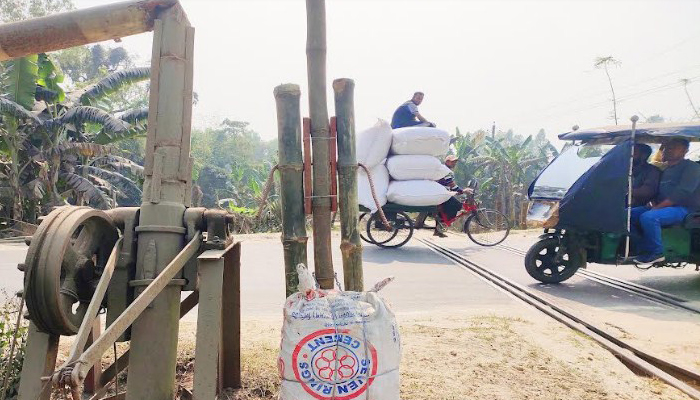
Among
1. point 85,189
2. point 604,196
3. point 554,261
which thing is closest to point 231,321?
point 554,261

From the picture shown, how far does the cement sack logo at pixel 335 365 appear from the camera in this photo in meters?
2.10

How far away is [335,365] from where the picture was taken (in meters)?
2.10

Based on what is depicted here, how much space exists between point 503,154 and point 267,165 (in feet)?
38.7

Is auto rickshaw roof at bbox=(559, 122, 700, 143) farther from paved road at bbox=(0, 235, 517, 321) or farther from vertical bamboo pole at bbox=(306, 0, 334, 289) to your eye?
vertical bamboo pole at bbox=(306, 0, 334, 289)

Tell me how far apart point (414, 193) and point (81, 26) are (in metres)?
6.41

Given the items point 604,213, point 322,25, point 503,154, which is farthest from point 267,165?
point 322,25

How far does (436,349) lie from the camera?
3643mm

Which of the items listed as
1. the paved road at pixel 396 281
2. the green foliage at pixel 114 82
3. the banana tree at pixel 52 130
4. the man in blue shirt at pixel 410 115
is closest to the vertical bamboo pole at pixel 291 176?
the paved road at pixel 396 281

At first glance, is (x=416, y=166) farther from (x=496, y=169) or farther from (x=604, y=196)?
(x=496, y=169)

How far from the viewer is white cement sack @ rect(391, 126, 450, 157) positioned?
27.0 ft

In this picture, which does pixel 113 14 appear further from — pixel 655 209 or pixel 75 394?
pixel 655 209

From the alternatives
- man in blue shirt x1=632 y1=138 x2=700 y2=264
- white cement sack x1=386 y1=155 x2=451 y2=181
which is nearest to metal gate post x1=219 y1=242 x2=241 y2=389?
man in blue shirt x1=632 y1=138 x2=700 y2=264

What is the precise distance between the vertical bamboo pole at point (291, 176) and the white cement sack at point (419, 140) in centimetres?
569

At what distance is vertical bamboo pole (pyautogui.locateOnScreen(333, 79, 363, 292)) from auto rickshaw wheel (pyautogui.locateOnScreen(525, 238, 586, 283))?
403 centimetres
